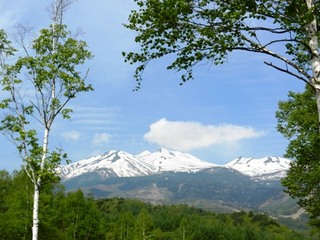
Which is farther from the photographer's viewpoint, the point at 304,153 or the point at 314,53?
the point at 304,153

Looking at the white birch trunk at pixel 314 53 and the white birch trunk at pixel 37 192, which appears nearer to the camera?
the white birch trunk at pixel 314 53

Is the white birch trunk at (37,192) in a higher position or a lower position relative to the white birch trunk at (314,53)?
lower

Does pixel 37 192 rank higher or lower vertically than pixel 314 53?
lower

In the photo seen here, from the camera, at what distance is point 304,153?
32219 mm

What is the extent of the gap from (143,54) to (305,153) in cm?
2266

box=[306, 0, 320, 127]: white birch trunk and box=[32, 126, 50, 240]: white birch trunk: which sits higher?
box=[306, 0, 320, 127]: white birch trunk

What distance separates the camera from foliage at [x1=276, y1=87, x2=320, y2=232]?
31.3 meters

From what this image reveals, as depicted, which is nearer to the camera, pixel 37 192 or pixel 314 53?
pixel 314 53

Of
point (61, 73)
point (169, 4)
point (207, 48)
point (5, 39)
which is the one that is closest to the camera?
point (169, 4)

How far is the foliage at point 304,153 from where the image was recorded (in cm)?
3134

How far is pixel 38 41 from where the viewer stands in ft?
93.8

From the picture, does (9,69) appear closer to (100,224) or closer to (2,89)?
(2,89)

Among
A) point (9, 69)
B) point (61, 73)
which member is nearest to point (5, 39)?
point (9, 69)

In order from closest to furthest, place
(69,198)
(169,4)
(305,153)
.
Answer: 1. (169,4)
2. (305,153)
3. (69,198)
